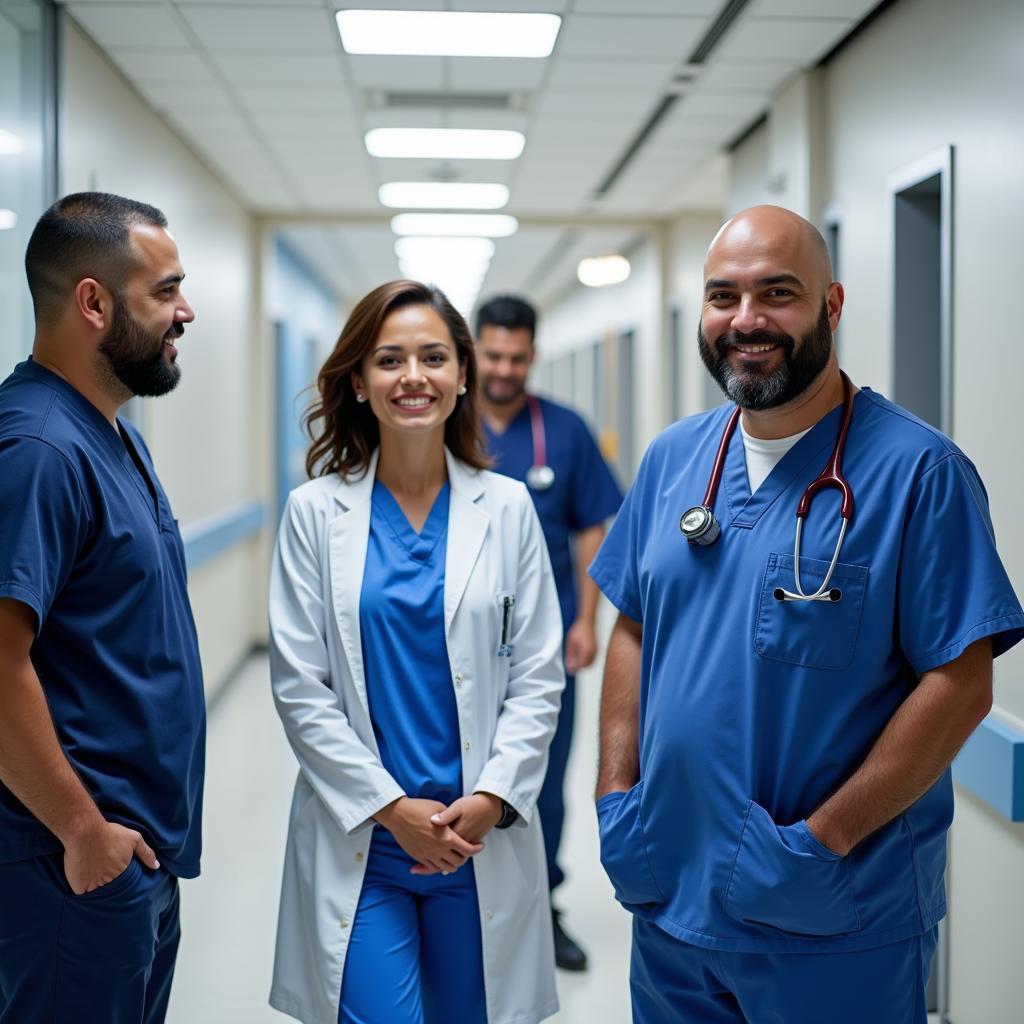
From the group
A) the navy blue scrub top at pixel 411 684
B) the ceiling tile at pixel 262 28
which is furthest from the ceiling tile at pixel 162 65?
the navy blue scrub top at pixel 411 684

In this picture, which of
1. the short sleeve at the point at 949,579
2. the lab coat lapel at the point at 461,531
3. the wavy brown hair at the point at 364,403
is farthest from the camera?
the wavy brown hair at the point at 364,403

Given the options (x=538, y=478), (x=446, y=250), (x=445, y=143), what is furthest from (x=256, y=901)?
(x=446, y=250)

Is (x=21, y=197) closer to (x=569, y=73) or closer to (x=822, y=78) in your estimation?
(x=569, y=73)

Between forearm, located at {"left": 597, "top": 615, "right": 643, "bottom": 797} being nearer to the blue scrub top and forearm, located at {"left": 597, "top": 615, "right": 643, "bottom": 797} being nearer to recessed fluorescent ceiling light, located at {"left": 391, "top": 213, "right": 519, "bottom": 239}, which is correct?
the blue scrub top

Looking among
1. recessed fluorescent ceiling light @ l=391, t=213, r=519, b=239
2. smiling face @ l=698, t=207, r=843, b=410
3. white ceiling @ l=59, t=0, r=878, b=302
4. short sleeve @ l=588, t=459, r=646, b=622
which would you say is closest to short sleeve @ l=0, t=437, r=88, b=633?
short sleeve @ l=588, t=459, r=646, b=622

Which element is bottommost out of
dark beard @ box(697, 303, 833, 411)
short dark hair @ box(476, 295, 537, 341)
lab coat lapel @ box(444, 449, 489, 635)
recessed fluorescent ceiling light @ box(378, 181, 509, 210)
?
lab coat lapel @ box(444, 449, 489, 635)

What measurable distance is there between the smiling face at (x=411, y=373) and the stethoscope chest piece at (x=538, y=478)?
103 centimetres

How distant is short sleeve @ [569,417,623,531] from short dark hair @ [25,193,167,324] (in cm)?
154

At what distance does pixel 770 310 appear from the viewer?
1489 millimetres

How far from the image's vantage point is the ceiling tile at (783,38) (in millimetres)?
3393

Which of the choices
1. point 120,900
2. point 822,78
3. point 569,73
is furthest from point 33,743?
point 822,78

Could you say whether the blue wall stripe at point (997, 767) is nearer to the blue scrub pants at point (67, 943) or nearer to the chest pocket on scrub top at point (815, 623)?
the chest pocket on scrub top at point (815, 623)

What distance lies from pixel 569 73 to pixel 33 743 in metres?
A: 3.20

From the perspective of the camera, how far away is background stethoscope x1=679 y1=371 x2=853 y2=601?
140cm
